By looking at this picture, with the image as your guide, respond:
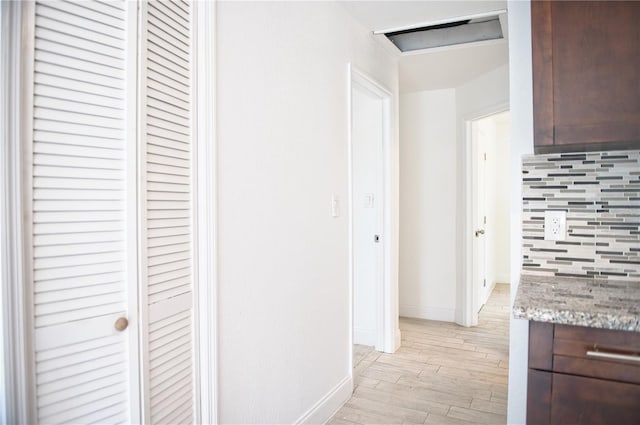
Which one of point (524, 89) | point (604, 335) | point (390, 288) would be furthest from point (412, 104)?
point (604, 335)

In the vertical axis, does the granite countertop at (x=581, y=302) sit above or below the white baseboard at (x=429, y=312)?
above

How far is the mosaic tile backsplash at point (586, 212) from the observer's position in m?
1.57

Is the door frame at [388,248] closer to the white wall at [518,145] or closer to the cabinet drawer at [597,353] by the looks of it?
the white wall at [518,145]

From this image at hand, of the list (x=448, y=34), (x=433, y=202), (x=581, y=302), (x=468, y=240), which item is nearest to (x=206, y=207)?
(x=581, y=302)

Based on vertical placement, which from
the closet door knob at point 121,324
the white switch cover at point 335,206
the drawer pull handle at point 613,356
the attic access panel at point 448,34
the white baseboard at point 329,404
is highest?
the attic access panel at point 448,34

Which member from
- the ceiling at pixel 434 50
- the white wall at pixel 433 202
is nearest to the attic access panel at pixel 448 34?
the ceiling at pixel 434 50

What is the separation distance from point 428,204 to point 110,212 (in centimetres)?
371

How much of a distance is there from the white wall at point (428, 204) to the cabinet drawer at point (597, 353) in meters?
3.17

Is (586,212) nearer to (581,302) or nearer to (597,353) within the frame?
(581,302)

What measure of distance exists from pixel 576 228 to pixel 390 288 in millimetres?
1875

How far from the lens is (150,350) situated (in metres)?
1.25

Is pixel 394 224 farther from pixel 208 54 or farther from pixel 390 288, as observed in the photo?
pixel 208 54

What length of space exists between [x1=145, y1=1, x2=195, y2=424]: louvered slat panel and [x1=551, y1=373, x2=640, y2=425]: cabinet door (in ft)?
3.78

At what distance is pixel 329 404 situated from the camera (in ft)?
7.86
